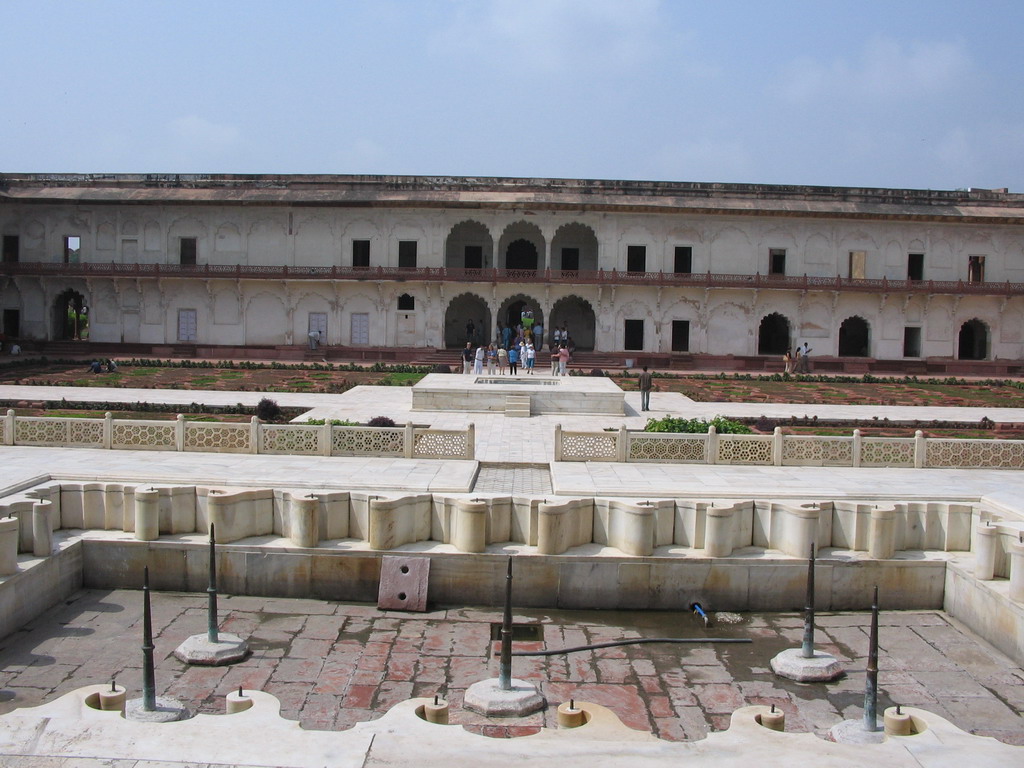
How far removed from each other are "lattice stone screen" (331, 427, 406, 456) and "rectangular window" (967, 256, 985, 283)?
2929 cm

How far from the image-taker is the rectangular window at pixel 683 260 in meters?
34.5

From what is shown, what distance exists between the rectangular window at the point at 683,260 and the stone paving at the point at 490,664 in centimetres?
2664

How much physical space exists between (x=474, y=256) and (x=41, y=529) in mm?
29032

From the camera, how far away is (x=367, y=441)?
12914 mm

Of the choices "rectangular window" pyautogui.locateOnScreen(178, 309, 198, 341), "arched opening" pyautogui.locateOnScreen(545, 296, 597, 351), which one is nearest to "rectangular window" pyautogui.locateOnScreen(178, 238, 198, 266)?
"rectangular window" pyautogui.locateOnScreen(178, 309, 198, 341)

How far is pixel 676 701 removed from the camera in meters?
6.93

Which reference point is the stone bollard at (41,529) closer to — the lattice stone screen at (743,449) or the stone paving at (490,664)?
the stone paving at (490,664)

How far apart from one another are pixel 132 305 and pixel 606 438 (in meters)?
26.9

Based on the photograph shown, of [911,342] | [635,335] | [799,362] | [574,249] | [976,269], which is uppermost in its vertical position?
[574,249]

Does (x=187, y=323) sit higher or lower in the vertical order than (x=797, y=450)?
higher

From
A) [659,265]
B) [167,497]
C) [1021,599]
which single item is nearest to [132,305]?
[659,265]

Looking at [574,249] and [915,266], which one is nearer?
[915,266]

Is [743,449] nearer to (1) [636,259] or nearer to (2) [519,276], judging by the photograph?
(2) [519,276]

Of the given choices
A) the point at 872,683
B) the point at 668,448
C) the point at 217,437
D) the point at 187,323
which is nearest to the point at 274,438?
the point at 217,437
